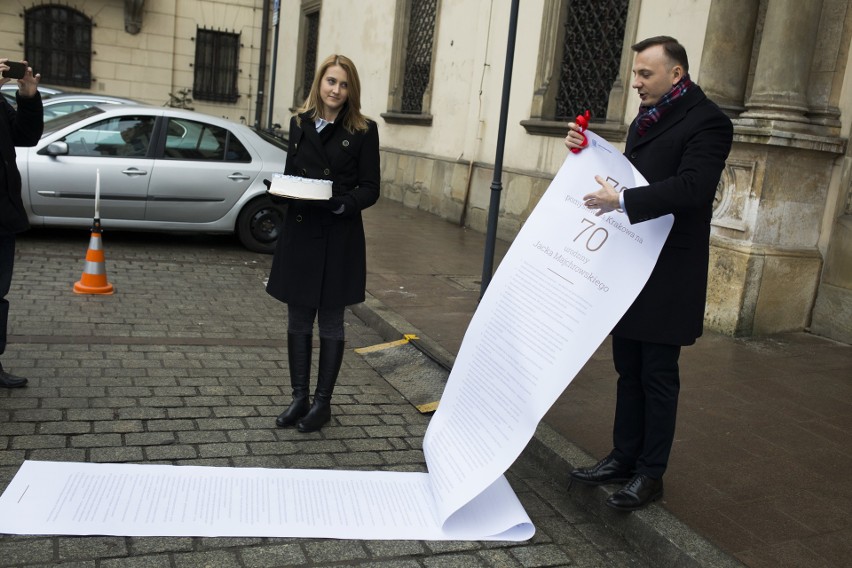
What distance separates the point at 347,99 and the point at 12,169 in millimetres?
1834

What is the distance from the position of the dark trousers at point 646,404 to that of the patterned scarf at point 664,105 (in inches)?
35.1

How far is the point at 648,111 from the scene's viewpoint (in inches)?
132

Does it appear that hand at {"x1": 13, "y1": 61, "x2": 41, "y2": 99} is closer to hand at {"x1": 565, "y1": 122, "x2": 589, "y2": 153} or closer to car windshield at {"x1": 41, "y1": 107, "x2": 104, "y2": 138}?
hand at {"x1": 565, "y1": 122, "x2": 589, "y2": 153}

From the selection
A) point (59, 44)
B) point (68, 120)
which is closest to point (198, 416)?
point (68, 120)

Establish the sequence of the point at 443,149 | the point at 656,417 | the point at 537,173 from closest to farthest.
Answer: the point at 656,417
the point at 537,173
the point at 443,149

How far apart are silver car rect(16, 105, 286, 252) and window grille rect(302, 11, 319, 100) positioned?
12.5 meters

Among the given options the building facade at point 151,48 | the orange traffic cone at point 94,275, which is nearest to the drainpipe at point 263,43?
the building facade at point 151,48

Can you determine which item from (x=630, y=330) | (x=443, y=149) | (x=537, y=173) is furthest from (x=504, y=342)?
(x=443, y=149)

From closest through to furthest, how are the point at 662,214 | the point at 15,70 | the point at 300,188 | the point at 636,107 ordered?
the point at 662,214
the point at 300,188
the point at 15,70
the point at 636,107

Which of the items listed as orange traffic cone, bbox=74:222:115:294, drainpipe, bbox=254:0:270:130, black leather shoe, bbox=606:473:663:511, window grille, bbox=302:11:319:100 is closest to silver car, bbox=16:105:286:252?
orange traffic cone, bbox=74:222:115:294

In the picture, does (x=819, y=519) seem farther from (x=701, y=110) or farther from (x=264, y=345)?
(x=264, y=345)

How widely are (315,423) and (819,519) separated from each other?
2.37m

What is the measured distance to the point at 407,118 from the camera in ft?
48.1

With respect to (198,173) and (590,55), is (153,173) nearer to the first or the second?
(198,173)
